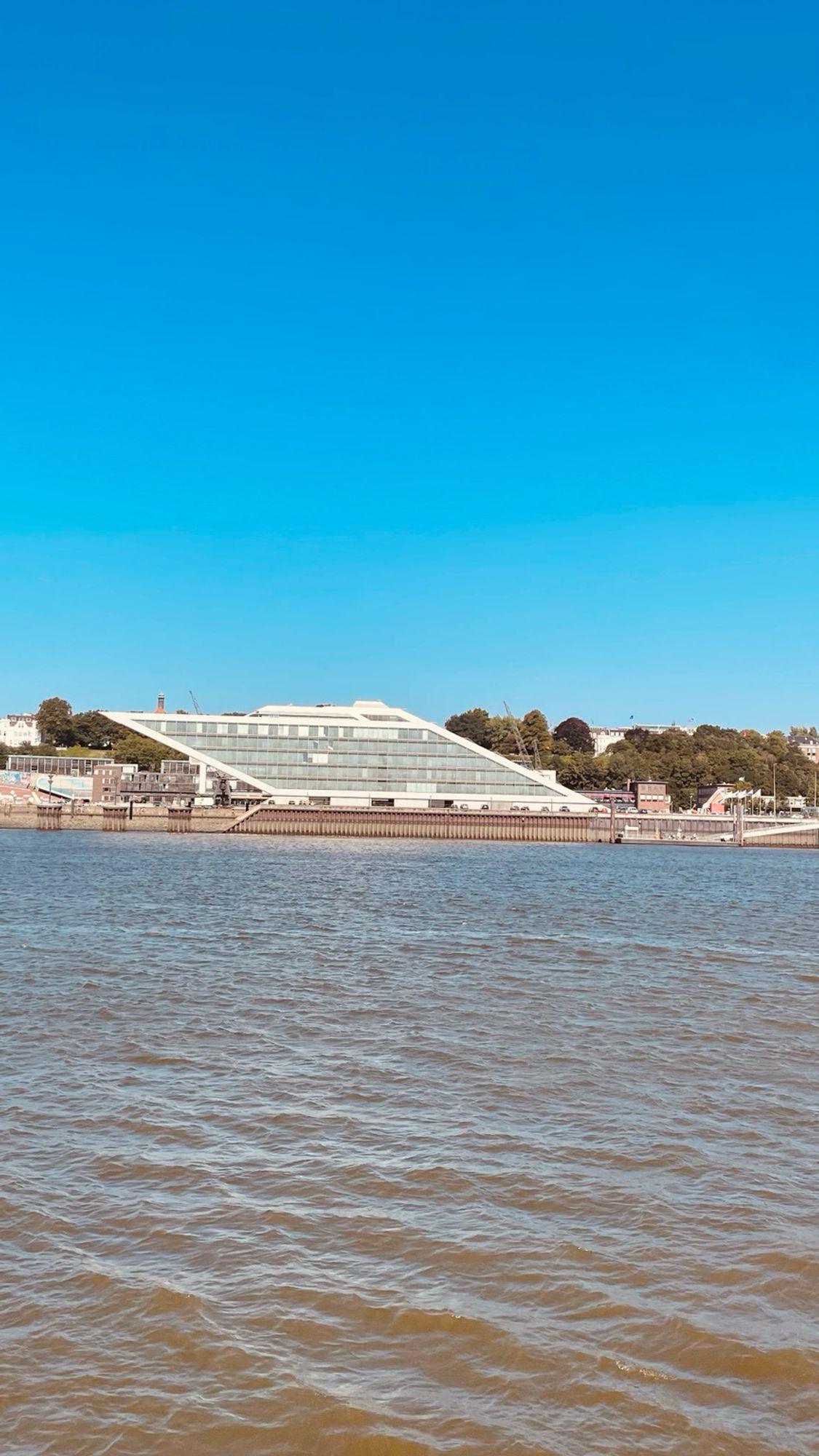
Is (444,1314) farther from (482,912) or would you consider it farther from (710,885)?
(710,885)

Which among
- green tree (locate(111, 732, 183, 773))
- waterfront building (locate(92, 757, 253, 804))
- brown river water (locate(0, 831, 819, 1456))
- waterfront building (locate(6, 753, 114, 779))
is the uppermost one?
green tree (locate(111, 732, 183, 773))

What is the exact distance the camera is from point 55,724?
645ft

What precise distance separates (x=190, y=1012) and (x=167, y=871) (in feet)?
130

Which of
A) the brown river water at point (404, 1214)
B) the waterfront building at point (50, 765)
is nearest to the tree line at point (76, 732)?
the waterfront building at point (50, 765)

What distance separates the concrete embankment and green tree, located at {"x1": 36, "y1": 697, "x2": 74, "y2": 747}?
85.0m

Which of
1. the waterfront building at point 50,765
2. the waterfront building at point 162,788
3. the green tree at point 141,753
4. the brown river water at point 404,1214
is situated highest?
the green tree at point 141,753

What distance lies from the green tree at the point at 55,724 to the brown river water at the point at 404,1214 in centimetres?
18216

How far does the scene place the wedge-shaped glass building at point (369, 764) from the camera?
396ft

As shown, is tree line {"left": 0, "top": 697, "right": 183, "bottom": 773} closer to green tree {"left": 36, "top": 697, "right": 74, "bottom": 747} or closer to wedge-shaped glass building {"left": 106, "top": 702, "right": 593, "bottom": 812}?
green tree {"left": 36, "top": 697, "right": 74, "bottom": 747}

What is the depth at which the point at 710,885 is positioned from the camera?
57.5 meters

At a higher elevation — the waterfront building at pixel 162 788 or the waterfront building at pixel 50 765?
the waterfront building at pixel 50 765

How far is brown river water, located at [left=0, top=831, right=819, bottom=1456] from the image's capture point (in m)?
6.59

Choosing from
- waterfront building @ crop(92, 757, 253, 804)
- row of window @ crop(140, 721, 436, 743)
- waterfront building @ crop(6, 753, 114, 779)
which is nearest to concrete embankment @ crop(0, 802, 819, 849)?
waterfront building @ crop(92, 757, 253, 804)

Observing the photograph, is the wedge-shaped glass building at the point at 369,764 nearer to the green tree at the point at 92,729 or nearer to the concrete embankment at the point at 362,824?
the concrete embankment at the point at 362,824
